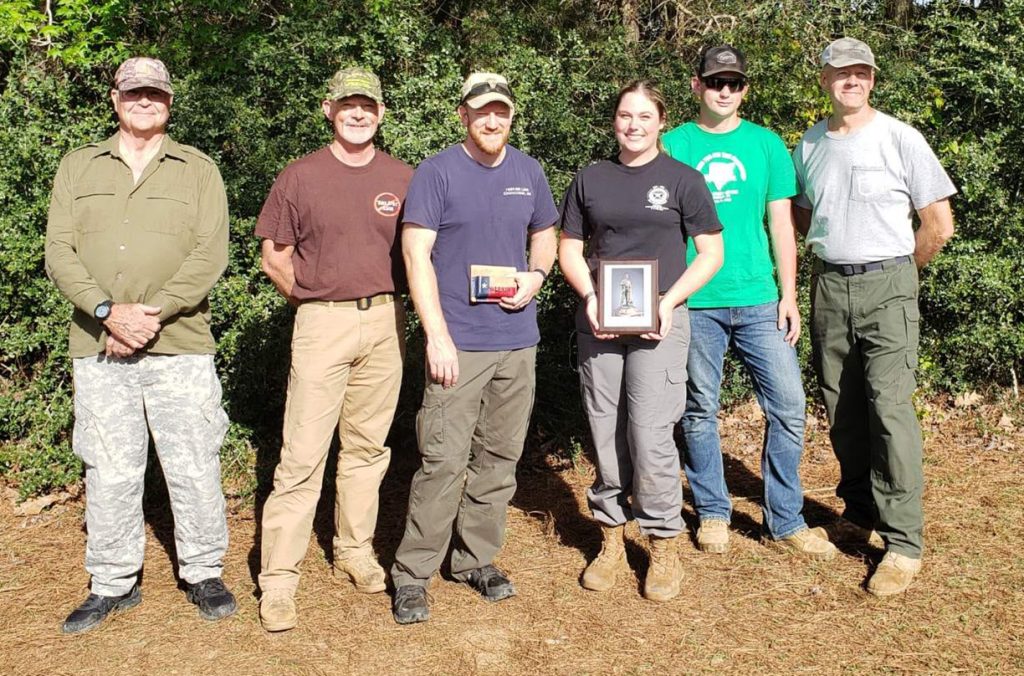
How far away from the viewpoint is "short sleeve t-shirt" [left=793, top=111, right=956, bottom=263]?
4723 mm

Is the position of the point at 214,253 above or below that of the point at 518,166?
below

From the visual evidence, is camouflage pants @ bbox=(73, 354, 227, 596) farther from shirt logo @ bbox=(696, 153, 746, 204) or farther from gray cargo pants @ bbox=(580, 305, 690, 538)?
shirt logo @ bbox=(696, 153, 746, 204)

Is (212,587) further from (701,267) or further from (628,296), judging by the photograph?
(701,267)

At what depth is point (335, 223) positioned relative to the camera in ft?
14.6

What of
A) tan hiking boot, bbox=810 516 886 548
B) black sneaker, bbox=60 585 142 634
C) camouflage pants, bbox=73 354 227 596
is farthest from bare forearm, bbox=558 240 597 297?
black sneaker, bbox=60 585 142 634

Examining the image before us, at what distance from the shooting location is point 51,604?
4781mm

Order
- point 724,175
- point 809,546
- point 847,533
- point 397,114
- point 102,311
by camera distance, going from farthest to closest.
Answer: point 397,114 → point 847,533 → point 809,546 → point 724,175 → point 102,311

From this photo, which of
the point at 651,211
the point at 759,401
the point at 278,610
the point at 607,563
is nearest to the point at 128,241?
the point at 278,610

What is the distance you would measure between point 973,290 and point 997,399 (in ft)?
3.06

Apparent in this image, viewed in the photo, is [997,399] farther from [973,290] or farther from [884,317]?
[884,317]

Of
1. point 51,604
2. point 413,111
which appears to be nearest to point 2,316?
point 51,604

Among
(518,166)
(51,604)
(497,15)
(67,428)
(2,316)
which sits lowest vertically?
(51,604)

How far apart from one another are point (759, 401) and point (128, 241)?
3127mm

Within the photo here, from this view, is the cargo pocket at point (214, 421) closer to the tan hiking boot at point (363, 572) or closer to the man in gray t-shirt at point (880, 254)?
the tan hiking boot at point (363, 572)
